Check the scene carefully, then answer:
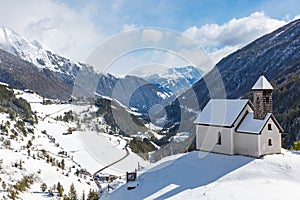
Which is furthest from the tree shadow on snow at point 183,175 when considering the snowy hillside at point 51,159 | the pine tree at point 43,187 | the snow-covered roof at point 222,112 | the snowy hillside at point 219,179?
the pine tree at point 43,187

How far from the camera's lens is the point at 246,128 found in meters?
37.1

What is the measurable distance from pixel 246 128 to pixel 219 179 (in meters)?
8.13

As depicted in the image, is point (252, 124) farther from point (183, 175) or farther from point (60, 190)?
point (60, 190)

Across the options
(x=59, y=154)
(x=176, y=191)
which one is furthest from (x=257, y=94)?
(x=59, y=154)

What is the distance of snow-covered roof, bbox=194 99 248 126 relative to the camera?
3856 centimetres

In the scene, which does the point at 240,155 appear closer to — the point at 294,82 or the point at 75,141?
the point at 294,82

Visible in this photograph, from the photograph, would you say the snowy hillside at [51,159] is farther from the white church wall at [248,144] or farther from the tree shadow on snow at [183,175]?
the white church wall at [248,144]

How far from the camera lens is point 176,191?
31.1 meters

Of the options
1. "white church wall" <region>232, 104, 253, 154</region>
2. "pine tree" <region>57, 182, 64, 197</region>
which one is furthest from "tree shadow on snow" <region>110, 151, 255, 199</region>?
"pine tree" <region>57, 182, 64, 197</region>

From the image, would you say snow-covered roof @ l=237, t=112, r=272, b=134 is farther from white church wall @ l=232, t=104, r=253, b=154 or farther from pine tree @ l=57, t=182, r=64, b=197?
pine tree @ l=57, t=182, r=64, b=197

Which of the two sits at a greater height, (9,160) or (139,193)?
(139,193)

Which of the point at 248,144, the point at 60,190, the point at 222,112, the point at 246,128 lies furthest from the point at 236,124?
the point at 60,190

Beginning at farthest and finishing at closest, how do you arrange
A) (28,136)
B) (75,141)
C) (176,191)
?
1. (75,141)
2. (28,136)
3. (176,191)

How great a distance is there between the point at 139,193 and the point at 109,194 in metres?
5.86
